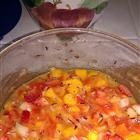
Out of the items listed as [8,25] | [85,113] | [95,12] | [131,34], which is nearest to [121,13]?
[131,34]

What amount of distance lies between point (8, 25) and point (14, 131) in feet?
1.01

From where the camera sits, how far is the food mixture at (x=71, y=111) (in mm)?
702

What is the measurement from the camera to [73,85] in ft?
2.50

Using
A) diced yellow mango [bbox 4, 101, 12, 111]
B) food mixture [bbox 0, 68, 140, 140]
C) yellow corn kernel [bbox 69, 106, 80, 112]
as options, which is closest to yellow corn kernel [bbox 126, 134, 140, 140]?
food mixture [bbox 0, 68, 140, 140]

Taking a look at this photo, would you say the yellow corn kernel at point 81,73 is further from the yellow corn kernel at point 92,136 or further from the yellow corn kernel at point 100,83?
the yellow corn kernel at point 92,136

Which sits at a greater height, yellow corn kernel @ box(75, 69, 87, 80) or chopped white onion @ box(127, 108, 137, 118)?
yellow corn kernel @ box(75, 69, 87, 80)

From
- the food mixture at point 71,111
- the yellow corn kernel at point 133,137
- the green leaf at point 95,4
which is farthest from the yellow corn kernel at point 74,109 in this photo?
the green leaf at point 95,4

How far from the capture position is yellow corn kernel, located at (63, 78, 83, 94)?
2.49 ft

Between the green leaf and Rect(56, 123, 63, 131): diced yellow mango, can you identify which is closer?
Rect(56, 123, 63, 131): diced yellow mango

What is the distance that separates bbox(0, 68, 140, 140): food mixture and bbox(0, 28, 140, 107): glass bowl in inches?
1.4

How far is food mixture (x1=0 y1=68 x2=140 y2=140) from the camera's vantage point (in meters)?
0.70

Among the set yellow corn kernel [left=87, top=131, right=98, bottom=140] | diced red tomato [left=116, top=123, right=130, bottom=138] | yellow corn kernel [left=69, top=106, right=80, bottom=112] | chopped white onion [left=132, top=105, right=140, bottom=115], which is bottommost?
chopped white onion [left=132, top=105, right=140, bottom=115]

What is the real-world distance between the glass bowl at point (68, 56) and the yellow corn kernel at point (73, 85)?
0.09 metres

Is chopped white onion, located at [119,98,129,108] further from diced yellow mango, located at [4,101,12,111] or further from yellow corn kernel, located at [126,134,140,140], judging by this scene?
diced yellow mango, located at [4,101,12,111]
